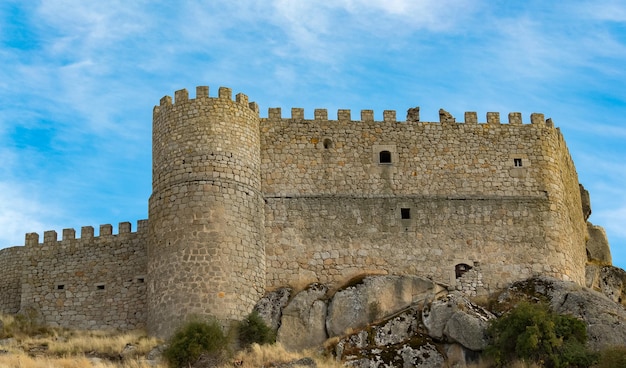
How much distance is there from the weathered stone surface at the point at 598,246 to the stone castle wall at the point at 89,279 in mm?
15410

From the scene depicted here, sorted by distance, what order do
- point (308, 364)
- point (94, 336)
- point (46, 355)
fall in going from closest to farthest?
1. point (308, 364)
2. point (46, 355)
3. point (94, 336)

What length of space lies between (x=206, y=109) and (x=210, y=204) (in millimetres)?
3116

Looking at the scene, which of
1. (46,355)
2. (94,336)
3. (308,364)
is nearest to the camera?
(308,364)

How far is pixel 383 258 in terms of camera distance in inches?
1319

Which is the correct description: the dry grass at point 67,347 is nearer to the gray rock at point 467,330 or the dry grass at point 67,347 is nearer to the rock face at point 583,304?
the gray rock at point 467,330

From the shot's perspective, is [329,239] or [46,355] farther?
[329,239]

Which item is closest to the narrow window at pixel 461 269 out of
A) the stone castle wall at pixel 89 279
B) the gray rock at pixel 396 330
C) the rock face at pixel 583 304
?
the rock face at pixel 583 304

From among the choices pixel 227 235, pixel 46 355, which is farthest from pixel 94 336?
pixel 227 235

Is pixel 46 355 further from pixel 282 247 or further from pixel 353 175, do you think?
pixel 353 175

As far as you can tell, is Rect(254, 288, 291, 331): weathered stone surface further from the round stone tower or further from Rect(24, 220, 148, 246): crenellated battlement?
Rect(24, 220, 148, 246): crenellated battlement

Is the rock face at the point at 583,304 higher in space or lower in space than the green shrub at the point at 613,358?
higher

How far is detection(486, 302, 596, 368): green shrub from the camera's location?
28094 mm

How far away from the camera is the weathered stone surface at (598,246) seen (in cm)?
3822

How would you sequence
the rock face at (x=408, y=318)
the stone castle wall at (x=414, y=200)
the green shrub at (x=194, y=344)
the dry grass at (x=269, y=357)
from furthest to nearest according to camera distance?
the stone castle wall at (x=414, y=200) < the rock face at (x=408, y=318) < the dry grass at (x=269, y=357) < the green shrub at (x=194, y=344)
